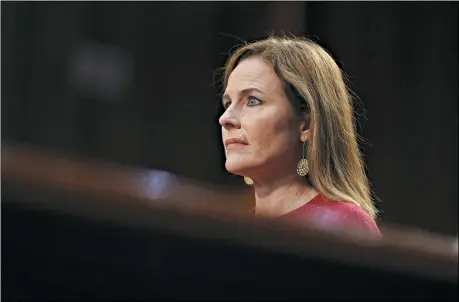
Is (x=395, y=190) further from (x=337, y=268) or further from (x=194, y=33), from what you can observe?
(x=337, y=268)

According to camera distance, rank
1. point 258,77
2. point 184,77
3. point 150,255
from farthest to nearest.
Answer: point 184,77 → point 258,77 → point 150,255

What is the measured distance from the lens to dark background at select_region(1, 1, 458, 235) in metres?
2.63

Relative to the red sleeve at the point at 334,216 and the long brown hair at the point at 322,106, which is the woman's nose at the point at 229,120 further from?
the red sleeve at the point at 334,216

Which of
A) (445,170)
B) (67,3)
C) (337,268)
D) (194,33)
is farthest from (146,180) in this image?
(445,170)

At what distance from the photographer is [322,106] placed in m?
2.05

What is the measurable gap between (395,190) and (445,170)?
0.46 m

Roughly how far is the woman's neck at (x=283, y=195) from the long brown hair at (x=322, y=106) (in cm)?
3

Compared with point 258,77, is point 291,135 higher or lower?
lower

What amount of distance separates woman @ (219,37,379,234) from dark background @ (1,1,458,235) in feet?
1.32

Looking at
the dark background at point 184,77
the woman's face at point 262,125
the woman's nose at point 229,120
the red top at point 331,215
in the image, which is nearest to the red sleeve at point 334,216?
the red top at point 331,215

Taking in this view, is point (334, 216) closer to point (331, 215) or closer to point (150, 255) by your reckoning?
point (331, 215)

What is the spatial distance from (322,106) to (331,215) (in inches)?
10.4

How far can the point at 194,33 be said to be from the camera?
2.85m

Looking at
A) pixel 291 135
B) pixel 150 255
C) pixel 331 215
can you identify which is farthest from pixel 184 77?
pixel 150 255
